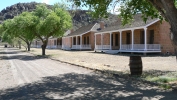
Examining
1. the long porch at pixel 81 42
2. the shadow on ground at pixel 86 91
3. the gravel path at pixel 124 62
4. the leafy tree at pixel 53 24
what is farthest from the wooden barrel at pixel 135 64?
the long porch at pixel 81 42

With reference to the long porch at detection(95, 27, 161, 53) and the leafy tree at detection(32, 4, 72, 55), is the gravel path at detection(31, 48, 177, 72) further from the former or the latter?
the leafy tree at detection(32, 4, 72, 55)

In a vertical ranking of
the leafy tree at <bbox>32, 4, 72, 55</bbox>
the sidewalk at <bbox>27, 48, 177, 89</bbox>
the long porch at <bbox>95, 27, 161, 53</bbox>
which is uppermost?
the leafy tree at <bbox>32, 4, 72, 55</bbox>

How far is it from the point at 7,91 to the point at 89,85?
3064 millimetres

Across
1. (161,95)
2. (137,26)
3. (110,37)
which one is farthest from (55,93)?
(110,37)

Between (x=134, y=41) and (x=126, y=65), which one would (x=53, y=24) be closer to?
(x=134, y=41)

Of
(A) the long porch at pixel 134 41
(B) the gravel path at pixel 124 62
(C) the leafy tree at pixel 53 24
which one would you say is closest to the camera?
(B) the gravel path at pixel 124 62

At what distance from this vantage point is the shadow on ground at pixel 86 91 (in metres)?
7.40

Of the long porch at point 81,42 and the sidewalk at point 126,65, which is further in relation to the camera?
the long porch at point 81,42

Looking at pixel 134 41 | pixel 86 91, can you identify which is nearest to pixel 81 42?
pixel 134 41

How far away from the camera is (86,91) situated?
831 centimetres

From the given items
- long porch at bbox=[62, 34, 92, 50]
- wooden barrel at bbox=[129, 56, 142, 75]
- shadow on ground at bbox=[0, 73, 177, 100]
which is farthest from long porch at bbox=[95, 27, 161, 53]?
shadow on ground at bbox=[0, 73, 177, 100]

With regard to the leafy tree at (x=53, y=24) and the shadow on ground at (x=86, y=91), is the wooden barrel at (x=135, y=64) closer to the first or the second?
the shadow on ground at (x=86, y=91)

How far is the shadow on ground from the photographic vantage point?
24.3 ft

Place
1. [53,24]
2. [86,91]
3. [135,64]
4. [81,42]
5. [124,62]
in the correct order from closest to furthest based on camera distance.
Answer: [86,91]
[135,64]
[124,62]
[53,24]
[81,42]
